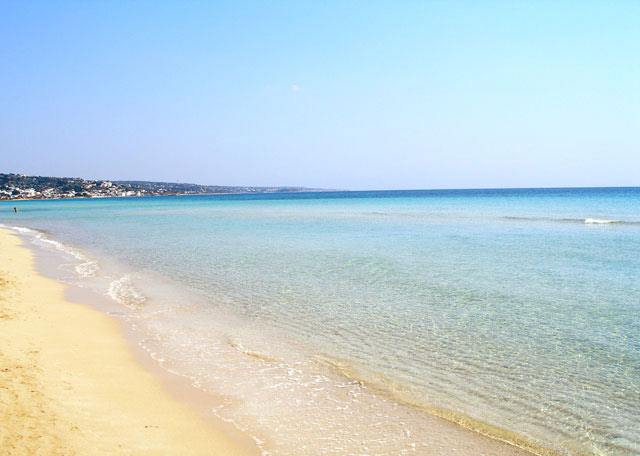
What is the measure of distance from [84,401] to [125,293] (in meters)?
6.75

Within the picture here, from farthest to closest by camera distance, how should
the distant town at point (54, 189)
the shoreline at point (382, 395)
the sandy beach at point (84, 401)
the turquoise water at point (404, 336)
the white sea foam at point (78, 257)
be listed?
→ 1. the distant town at point (54, 189)
2. the white sea foam at point (78, 257)
3. the turquoise water at point (404, 336)
4. the shoreline at point (382, 395)
5. the sandy beach at point (84, 401)

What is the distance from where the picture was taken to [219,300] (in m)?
10.6

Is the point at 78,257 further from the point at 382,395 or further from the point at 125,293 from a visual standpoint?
the point at 382,395

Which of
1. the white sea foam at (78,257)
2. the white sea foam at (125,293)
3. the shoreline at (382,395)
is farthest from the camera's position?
the white sea foam at (78,257)

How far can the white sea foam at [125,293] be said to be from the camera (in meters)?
10.5

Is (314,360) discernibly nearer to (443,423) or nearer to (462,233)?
(443,423)

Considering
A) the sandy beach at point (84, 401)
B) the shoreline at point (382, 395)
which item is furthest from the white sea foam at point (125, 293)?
the shoreline at point (382, 395)

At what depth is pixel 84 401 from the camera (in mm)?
5098

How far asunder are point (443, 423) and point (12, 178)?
663 ft

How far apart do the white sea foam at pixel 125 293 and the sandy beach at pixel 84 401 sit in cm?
201

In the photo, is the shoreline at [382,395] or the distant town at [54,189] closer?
the shoreline at [382,395]

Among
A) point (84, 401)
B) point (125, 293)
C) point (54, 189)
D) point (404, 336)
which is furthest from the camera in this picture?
point (54, 189)

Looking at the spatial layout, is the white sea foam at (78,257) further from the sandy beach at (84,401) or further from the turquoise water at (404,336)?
the sandy beach at (84,401)

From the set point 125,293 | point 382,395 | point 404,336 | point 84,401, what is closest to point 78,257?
point 125,293
